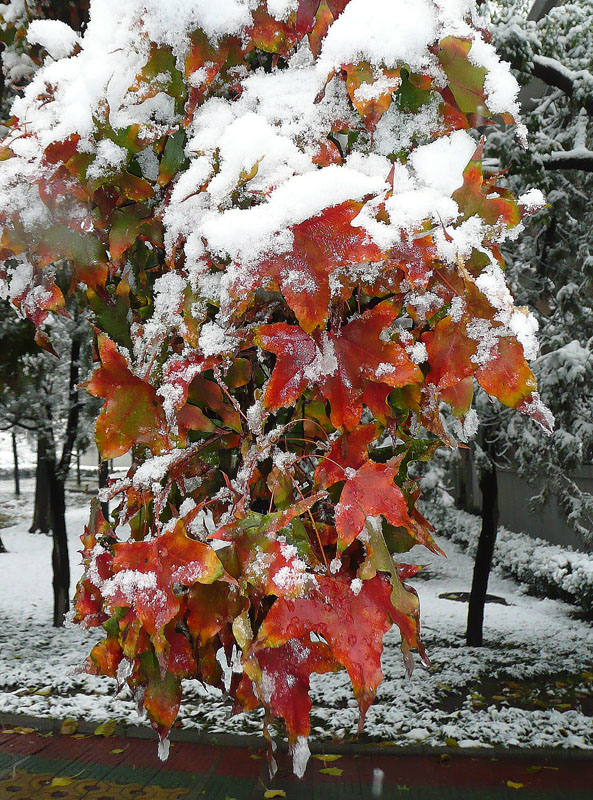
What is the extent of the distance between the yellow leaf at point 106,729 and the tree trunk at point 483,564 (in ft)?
13.0

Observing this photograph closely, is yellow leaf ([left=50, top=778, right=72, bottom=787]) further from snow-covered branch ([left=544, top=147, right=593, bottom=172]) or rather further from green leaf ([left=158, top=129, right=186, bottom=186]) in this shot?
snow-covered branch ([left=544, top=147, right=593, bottom=172])

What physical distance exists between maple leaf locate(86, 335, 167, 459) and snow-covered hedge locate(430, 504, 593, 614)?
876cm

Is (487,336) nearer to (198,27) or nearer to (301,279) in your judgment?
(301,279)

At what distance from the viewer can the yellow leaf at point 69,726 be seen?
19.3 ft

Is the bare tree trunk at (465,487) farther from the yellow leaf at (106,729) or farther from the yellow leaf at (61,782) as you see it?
the yellow leaf at (61,782)

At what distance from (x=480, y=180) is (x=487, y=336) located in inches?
6.3

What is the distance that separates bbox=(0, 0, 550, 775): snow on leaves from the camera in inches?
26.5

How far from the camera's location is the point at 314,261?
0.67 metres

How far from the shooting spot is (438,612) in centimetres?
961

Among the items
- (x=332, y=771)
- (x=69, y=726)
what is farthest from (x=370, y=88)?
(x=69, y=726)

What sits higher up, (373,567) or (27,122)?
(27,122)

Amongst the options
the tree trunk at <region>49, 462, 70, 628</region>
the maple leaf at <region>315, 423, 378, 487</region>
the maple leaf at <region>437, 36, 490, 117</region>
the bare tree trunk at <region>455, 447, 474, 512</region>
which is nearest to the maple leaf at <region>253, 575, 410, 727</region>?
the maple leaf at <region>315, 423, 378, 487</region>

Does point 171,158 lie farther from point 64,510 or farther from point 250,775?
point 64,510

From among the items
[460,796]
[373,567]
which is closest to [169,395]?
[373,567]
